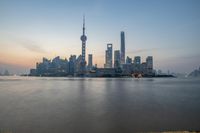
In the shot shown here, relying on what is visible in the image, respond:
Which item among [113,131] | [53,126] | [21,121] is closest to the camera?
[113,131]

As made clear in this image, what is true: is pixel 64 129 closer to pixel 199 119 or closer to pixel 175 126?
pixel 175 126

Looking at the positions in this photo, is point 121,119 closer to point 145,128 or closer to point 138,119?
point 138,119

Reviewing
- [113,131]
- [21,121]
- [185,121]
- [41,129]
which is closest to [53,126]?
[41,129]

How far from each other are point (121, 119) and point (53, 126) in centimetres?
909

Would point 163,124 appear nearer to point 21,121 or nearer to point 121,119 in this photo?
point 121,119

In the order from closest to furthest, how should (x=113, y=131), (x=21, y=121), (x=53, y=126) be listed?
1. (x=113, y=131)
2. (x=53, y=126)
3. (x=21, y=121)

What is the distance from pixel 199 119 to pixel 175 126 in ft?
19.6

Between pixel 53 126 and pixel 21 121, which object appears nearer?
pixel 53 126

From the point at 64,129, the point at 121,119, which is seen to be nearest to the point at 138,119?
the point at 121,119

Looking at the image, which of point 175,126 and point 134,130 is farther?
point 175,126

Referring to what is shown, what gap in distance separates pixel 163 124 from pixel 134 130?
15.2 feet

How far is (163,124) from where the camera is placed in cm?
2420

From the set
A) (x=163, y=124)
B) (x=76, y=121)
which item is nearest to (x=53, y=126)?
(x=76, y=121)

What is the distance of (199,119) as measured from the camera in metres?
27.1
